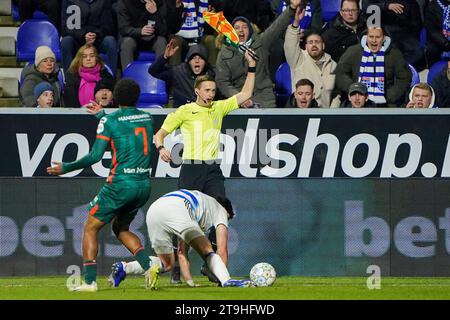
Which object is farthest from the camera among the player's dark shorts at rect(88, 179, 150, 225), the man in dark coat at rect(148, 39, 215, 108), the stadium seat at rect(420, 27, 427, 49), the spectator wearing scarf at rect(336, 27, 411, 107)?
the stadium seat at rect(420, 27, 427, 49)

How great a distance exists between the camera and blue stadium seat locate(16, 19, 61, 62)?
1959 cm

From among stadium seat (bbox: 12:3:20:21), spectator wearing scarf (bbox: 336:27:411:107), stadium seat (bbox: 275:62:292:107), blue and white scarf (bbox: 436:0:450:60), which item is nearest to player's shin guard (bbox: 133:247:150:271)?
spectator wearing scarf (bbox: 336:27:411:107)

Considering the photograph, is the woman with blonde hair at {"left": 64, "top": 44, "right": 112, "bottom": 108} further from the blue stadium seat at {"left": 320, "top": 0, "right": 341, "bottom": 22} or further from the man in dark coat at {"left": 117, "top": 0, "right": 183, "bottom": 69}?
the blue stadium seat at {"left": 320, "top": 0, "right": 341, "bottom": 22}

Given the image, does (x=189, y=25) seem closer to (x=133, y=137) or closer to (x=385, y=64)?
(x=385, y=64)

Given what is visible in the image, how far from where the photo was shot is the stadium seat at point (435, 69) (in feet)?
61.2

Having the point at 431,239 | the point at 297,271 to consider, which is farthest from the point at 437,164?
the point at 297,271

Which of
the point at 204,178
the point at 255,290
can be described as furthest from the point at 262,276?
the point at 204,178

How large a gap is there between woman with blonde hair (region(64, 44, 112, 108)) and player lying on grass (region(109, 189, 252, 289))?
4379 mm

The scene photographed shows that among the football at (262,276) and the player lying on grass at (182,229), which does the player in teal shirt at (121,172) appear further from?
the football at (262,276)

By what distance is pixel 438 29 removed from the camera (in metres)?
19.2

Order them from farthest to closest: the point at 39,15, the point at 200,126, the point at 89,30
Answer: the point at 39,15, the point at 89,30, the point at 200,126

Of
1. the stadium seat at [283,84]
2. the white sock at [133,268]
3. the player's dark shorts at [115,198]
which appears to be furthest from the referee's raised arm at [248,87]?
the stadium seat at [283,84]

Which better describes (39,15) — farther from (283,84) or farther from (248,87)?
(248,87)

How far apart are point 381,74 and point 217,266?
5.30 meters
